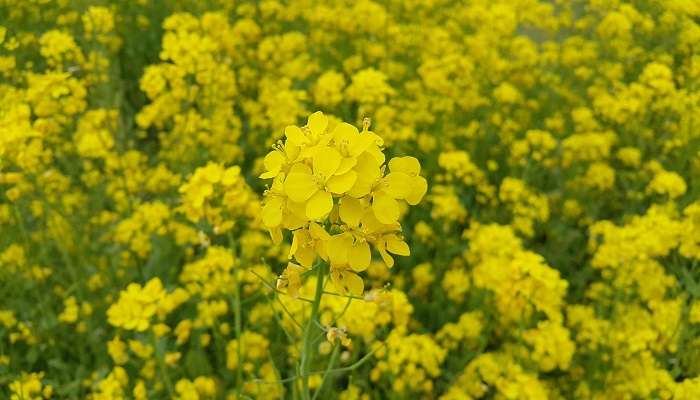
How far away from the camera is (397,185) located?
130cm

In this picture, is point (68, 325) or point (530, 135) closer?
point (68, 325)

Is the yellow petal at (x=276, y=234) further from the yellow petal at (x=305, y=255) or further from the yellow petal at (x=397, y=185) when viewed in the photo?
the yellow petal at (x=397, y=185)

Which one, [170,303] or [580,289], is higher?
[170,303]

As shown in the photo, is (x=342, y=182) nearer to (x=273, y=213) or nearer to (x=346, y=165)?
(x=346, y=165)

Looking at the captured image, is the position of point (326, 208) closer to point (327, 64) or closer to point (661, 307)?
point (661, 307)

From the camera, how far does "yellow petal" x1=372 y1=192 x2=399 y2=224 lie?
1.25 m

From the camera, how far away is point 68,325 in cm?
311

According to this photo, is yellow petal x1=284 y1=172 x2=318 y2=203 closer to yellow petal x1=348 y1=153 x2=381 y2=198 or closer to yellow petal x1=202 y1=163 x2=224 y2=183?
yellow petal x1=348 y1=153 x2=381 y2=198

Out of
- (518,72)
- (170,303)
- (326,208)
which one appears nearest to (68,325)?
(170,303)

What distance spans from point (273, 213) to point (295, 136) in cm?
17

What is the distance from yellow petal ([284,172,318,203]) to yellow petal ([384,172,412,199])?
0.14m

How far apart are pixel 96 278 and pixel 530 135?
8.18 ft

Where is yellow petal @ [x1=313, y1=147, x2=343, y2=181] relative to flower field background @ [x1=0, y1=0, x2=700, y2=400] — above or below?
above

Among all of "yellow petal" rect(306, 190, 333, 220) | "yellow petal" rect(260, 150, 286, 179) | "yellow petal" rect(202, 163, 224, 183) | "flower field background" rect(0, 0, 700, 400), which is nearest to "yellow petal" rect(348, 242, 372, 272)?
"flower field background" rect(0, 0, 700, 400)
